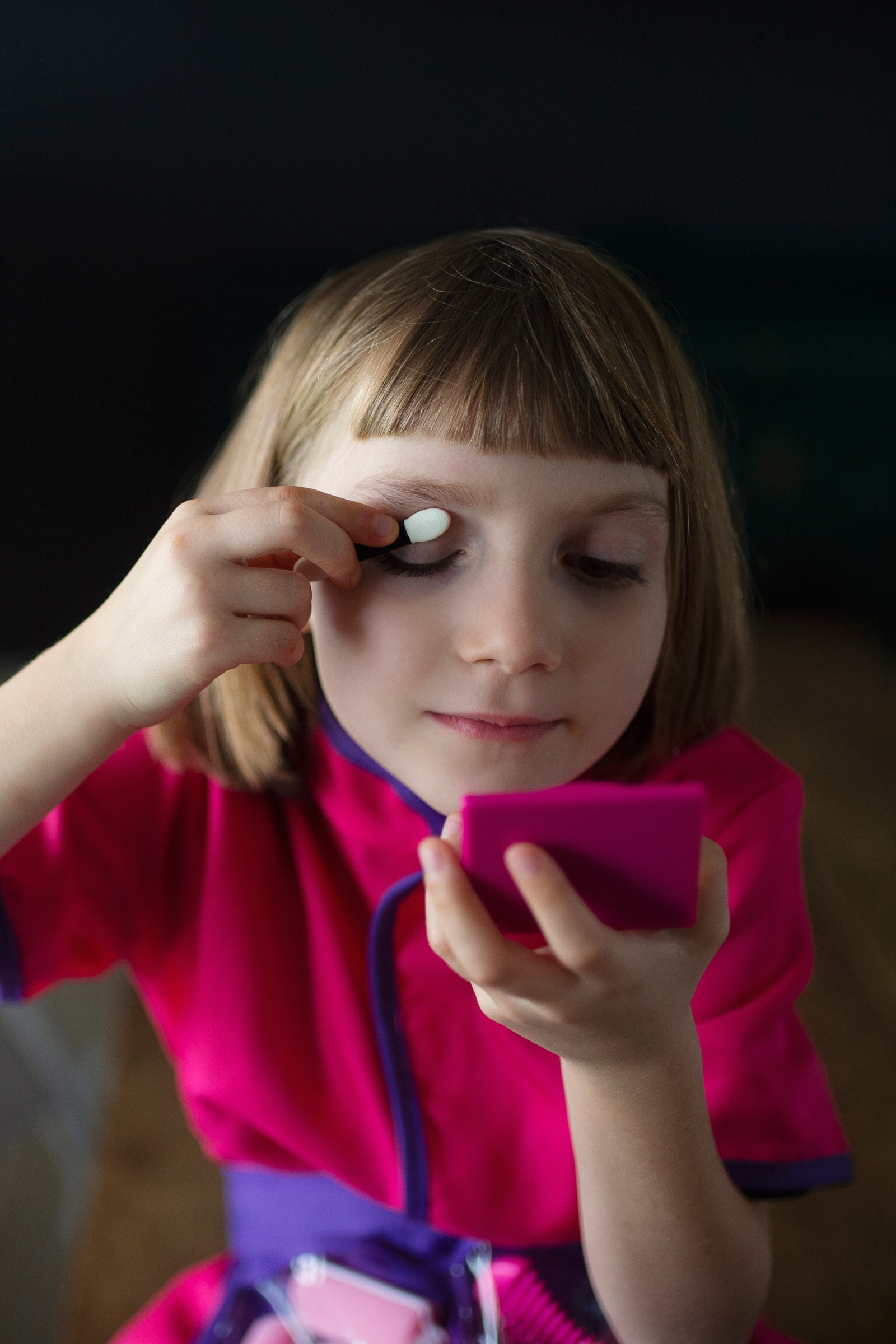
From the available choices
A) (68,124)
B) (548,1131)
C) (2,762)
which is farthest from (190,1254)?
(68,124)

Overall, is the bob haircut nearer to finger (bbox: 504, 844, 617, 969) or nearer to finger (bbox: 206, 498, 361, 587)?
finger (bbox: 206, 498, 361, 587)

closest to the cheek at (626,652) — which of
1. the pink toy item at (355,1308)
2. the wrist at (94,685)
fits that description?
the wrist at (94,685)

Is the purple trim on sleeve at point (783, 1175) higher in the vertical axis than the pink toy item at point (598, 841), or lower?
lower

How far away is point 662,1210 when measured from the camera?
1.54 feet

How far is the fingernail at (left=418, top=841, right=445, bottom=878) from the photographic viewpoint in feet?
1.16

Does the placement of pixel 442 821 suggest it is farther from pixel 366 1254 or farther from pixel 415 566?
pixel 366 1254

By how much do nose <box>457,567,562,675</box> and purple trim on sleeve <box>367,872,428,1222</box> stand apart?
0.19 meters

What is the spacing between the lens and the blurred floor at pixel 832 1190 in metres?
0.83

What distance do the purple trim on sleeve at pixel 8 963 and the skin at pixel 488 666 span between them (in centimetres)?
9

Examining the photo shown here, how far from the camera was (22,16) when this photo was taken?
1.05 meters

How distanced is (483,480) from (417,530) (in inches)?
1.5

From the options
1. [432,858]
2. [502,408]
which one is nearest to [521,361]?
[502,408]

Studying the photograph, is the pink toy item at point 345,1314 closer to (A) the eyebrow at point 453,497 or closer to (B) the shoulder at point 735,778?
(B) the shoulder at point 735,778

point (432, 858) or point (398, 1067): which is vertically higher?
point (432, 858)
